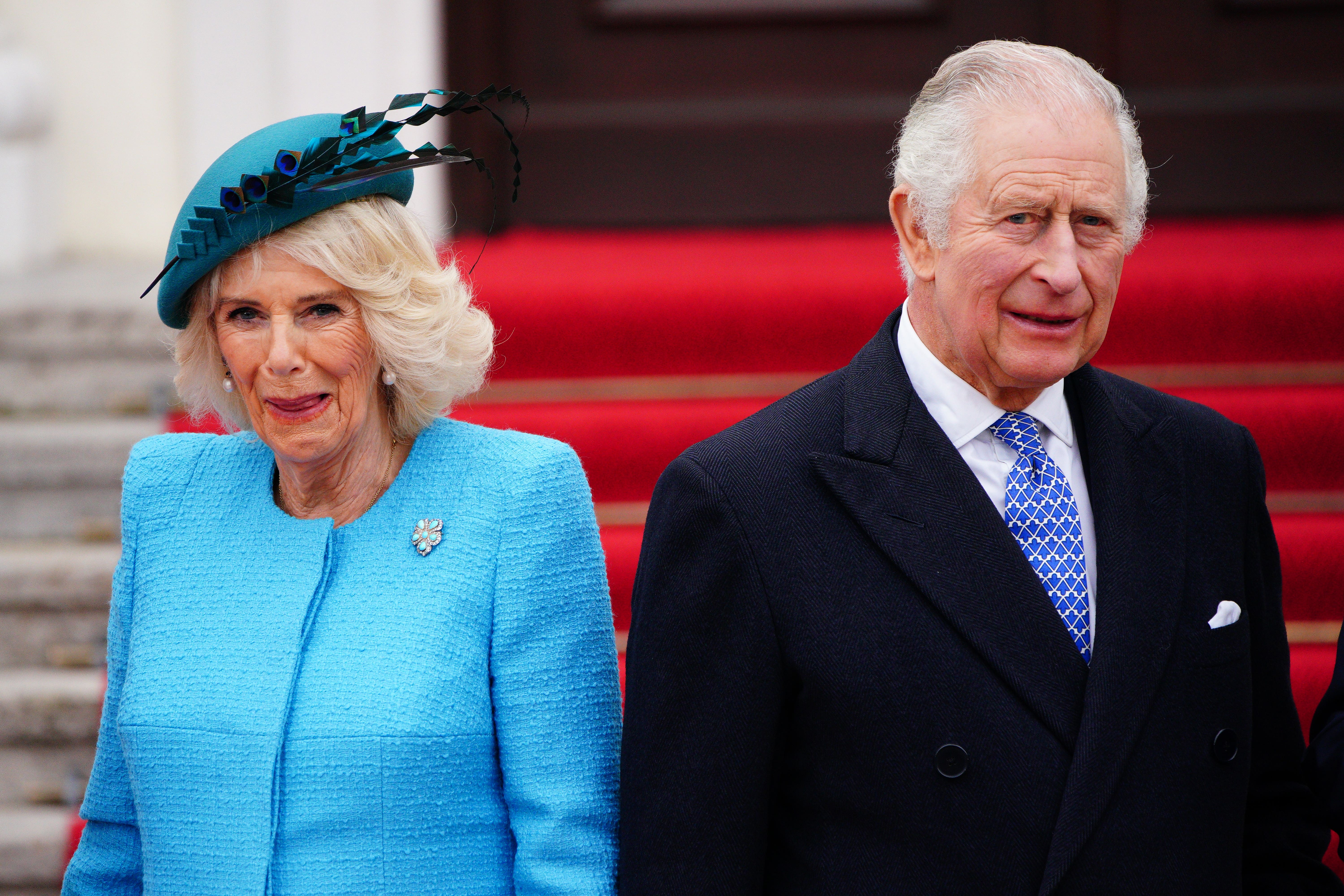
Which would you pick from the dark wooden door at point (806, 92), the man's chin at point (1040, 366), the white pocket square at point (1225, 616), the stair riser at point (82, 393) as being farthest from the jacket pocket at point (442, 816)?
the dark wooden door at point (806, 92)

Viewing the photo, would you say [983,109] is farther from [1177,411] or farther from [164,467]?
[164,467]

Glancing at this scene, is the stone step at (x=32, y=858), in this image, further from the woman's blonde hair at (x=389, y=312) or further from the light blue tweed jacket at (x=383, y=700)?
the woman's blonde hair at (x=389, y=312)

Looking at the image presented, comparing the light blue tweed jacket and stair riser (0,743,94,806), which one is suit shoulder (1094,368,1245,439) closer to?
the light blue tweed jacket

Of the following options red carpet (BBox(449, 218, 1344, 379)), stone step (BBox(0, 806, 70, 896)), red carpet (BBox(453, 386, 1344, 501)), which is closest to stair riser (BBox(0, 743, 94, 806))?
stone step (BBox(0, 806, 70, 896))

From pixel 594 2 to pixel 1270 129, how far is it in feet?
6.74

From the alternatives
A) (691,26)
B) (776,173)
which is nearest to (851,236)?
(776,173)

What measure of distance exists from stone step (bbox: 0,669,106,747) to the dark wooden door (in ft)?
6.27

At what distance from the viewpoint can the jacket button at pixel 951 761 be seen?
1.43 metres

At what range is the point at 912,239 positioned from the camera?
159 centimetres

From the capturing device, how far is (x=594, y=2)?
4.18 meters

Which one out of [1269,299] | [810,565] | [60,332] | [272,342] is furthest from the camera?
[60,332]

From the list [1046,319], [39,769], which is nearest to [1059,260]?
[1046,319]

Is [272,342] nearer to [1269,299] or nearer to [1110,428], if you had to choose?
[1110,428]

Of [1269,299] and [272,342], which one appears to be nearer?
[272,342]
